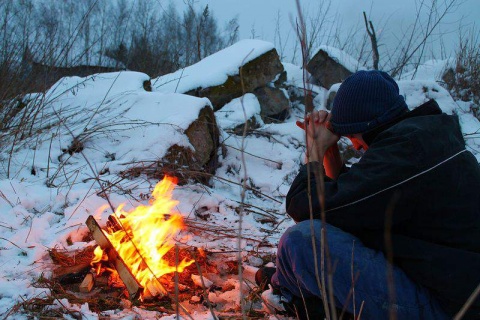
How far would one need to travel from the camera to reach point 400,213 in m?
1.62

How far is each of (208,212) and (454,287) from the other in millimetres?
2240

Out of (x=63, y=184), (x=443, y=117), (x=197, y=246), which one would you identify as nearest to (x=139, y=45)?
(x=63, y=184)

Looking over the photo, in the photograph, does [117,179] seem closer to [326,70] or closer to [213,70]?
[213,70]

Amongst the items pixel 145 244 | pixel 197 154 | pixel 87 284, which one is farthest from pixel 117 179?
pixel 87 284

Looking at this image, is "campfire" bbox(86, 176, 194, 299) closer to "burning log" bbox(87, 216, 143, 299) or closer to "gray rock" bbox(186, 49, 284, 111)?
"burning log" bbox(87, 216, 143, 299)

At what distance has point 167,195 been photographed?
345 centimetres

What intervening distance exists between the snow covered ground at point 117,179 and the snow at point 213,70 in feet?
0.29

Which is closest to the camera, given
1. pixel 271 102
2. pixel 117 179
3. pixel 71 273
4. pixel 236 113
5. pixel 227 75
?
pixel 71 273

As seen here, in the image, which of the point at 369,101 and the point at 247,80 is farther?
the point at 247,80

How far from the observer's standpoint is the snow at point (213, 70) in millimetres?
5992

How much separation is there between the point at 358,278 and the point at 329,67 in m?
6.62

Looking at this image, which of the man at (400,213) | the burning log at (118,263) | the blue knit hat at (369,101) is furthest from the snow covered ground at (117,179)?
the blue knit hat at (369,101)

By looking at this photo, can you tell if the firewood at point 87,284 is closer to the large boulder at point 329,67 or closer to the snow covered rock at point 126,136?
the snow covered rock at point 126,136

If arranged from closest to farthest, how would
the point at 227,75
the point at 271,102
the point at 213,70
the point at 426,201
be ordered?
1. the point at 426,201
2. the point at 227,75
3. the point at 213,70
4. the point at 271,102
